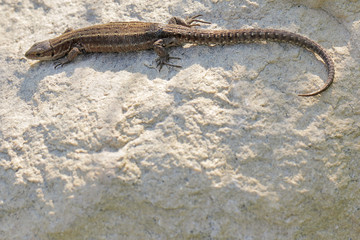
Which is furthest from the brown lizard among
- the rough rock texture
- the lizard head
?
the rough rock texture

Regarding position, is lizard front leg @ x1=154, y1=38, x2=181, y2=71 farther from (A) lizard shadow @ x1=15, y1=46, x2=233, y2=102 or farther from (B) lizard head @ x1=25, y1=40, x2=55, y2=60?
(B) lizard head @ x1=25, y1=40, x2=55, y2=60

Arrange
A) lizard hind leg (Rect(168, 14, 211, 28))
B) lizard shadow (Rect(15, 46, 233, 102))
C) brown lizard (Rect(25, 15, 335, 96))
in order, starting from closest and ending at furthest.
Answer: brown lizard (Rect(25, 15, 335, 96)), lizard shadow (Rect(15, 46, 233, 102)), lizard hind leg (Rect(168, 14, 211, 28))

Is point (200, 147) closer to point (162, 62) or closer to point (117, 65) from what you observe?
point (162, 62)

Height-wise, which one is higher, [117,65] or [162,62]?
[162,62]

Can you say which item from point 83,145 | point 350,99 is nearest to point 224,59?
point 350,99

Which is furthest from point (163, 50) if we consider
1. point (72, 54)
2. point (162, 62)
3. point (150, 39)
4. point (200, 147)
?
point (200, 147)

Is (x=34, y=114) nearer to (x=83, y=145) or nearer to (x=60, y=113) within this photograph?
(x=60, y=113)
